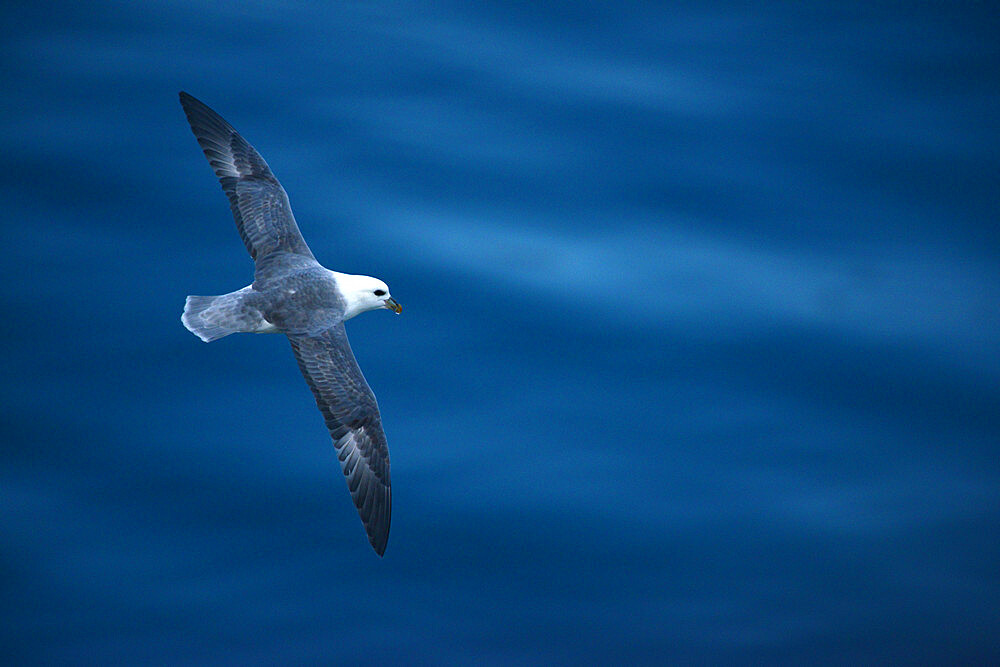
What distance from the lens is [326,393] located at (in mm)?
7453

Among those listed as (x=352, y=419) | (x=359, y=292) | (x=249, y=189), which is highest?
(x=249, y=189)

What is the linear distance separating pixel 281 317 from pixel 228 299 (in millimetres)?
411

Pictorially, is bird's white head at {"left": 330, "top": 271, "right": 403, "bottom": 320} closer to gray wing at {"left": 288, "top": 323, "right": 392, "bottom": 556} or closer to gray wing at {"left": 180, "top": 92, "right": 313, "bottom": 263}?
gray wing at {"left": 288, "top": 323, "right": 392, "bottom": 556}

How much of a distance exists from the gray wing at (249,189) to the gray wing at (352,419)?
93cm

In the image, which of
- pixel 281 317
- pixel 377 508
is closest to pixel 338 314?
pixel 281 317

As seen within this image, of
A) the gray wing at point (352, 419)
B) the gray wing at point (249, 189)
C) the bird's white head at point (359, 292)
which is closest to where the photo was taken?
the gray wing at point (352, 419)

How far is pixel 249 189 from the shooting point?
8.34 meters

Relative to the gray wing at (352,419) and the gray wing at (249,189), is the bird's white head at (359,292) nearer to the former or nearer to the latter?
the gray wing at (352,419)

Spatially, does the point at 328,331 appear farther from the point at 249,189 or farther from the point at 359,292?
the point at 249,189

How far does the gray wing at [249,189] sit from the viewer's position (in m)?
8.12

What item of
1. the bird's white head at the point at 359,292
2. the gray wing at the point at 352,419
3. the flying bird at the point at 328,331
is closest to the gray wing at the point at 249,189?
the flying bird at the point at 328,331

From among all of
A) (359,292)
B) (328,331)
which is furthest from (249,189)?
(328,331)

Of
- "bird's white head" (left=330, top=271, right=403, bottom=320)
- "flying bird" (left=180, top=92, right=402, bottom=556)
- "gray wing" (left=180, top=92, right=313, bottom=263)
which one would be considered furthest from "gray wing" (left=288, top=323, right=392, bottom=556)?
"gray wing" (left=180, top=92, right=313, bottom=263)

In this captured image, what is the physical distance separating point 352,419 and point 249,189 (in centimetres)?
213
